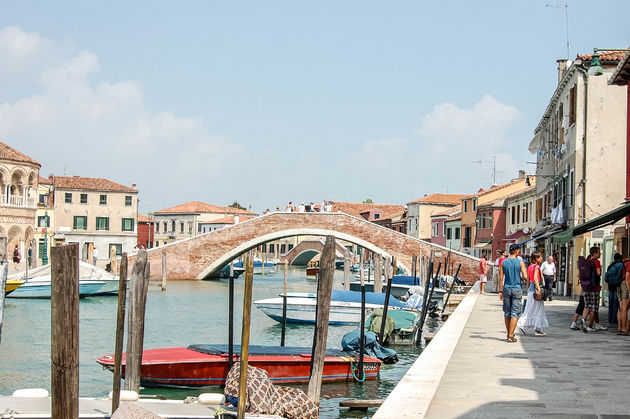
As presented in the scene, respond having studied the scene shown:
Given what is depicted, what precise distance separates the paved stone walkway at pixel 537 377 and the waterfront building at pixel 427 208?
44.0m

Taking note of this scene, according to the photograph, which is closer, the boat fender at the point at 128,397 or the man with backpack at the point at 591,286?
the boat fender at the point at 128,397

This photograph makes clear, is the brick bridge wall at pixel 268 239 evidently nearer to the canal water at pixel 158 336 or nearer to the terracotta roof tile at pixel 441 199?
the canal water at pixel 158 336

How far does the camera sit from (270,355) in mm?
10281

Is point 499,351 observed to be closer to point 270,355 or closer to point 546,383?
point 546,383

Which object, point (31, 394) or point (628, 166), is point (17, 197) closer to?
point (628, 166)

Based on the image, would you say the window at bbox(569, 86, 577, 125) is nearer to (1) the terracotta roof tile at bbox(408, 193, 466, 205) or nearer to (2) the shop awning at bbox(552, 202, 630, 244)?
(2) the shop awning at bbox(552, 202, 630, 244)

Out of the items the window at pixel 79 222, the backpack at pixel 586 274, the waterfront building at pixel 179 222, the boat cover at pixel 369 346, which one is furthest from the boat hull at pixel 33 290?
the waterfront building at pixel 179 222

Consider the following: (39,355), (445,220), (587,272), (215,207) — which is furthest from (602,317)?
(215,207)

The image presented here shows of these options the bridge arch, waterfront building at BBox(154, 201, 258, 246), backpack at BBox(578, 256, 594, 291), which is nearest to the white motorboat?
backpack at BBox(578, 256, 594, 291)

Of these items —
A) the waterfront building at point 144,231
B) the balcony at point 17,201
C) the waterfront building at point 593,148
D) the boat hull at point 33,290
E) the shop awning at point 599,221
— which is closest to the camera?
the shop awning at point 599,221

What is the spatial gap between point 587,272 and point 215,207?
2497 inches

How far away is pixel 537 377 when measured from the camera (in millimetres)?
6918

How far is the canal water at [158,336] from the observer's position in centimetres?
1053

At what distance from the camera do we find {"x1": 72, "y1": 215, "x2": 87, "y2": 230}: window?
1860 inches
